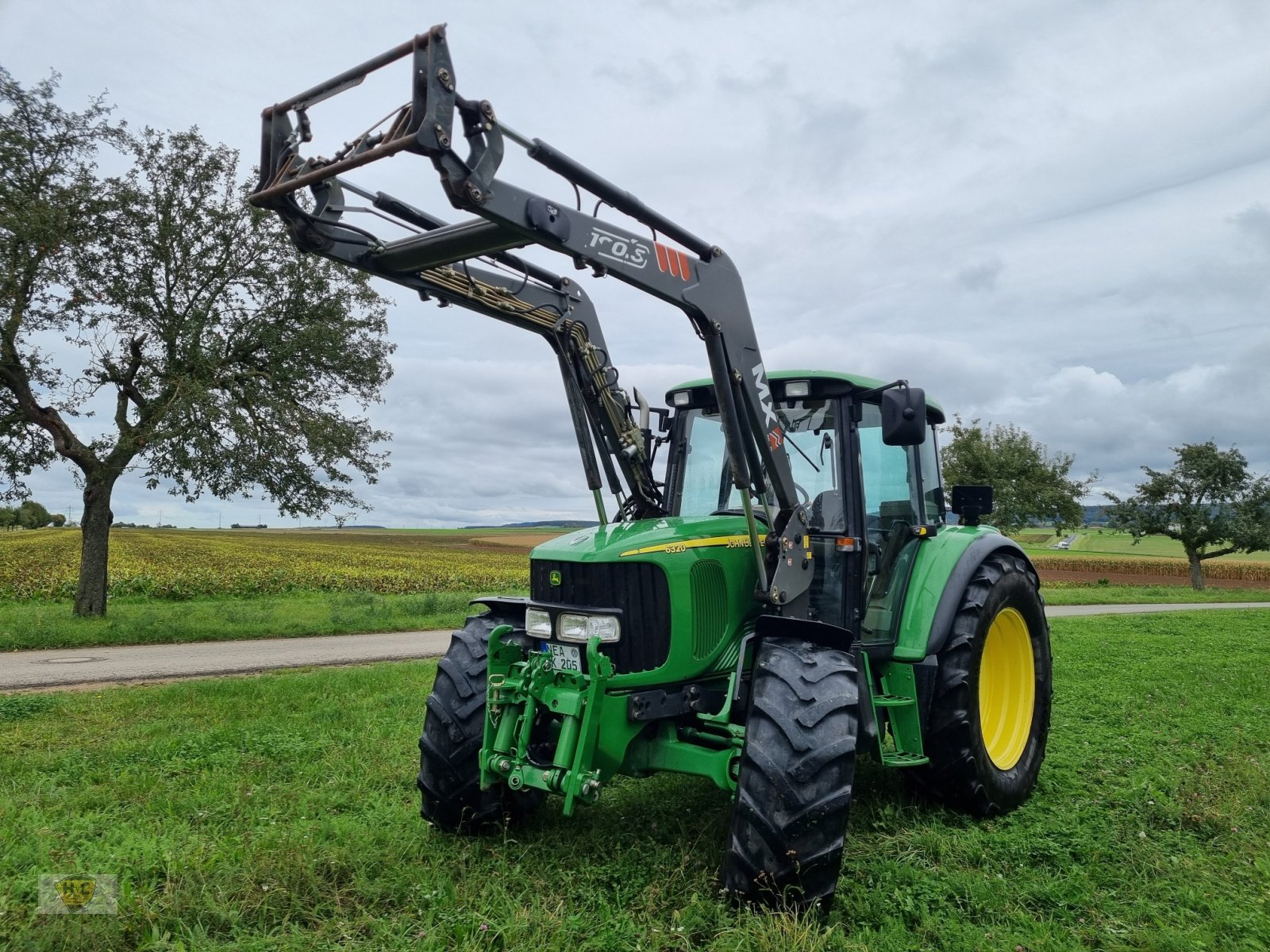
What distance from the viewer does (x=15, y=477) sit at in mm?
14914

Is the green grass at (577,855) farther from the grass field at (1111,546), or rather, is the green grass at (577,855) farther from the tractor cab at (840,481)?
the grass field at (1111,546)

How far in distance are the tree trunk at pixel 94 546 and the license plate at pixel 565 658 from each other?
43.4 feet

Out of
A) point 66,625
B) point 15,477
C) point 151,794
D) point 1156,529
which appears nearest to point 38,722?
point 151,794

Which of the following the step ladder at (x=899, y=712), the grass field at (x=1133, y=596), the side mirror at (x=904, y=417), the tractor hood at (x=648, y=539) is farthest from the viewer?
the grass field at (x=1133, y=596)

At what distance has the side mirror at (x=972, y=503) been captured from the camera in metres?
6.21

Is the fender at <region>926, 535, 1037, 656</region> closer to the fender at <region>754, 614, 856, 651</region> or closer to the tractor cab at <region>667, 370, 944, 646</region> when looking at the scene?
the tractor cab at <region>667, 370, 944, 646</region>

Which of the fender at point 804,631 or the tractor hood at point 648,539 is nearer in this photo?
the fender at point 804,631

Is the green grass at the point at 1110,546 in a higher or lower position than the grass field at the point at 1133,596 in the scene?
higher

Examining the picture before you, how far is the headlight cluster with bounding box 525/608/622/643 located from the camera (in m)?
4.25

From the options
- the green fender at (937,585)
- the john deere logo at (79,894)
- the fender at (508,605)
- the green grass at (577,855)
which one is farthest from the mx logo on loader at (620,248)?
the john deere logo at (79,894)

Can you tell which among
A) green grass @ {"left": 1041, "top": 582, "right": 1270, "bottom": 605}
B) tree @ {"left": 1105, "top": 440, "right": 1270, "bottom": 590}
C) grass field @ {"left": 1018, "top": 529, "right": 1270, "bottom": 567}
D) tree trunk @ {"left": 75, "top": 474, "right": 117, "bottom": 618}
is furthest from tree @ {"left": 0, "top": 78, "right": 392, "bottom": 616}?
grass field @ {"left": 1018, "top": 529, "right": 1270, "bottom": 567}

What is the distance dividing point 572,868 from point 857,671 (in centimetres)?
161

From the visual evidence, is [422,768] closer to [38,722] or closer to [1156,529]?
[38,722]

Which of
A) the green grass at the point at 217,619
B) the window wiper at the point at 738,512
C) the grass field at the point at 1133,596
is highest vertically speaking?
the window wiper at the point at 738,512
